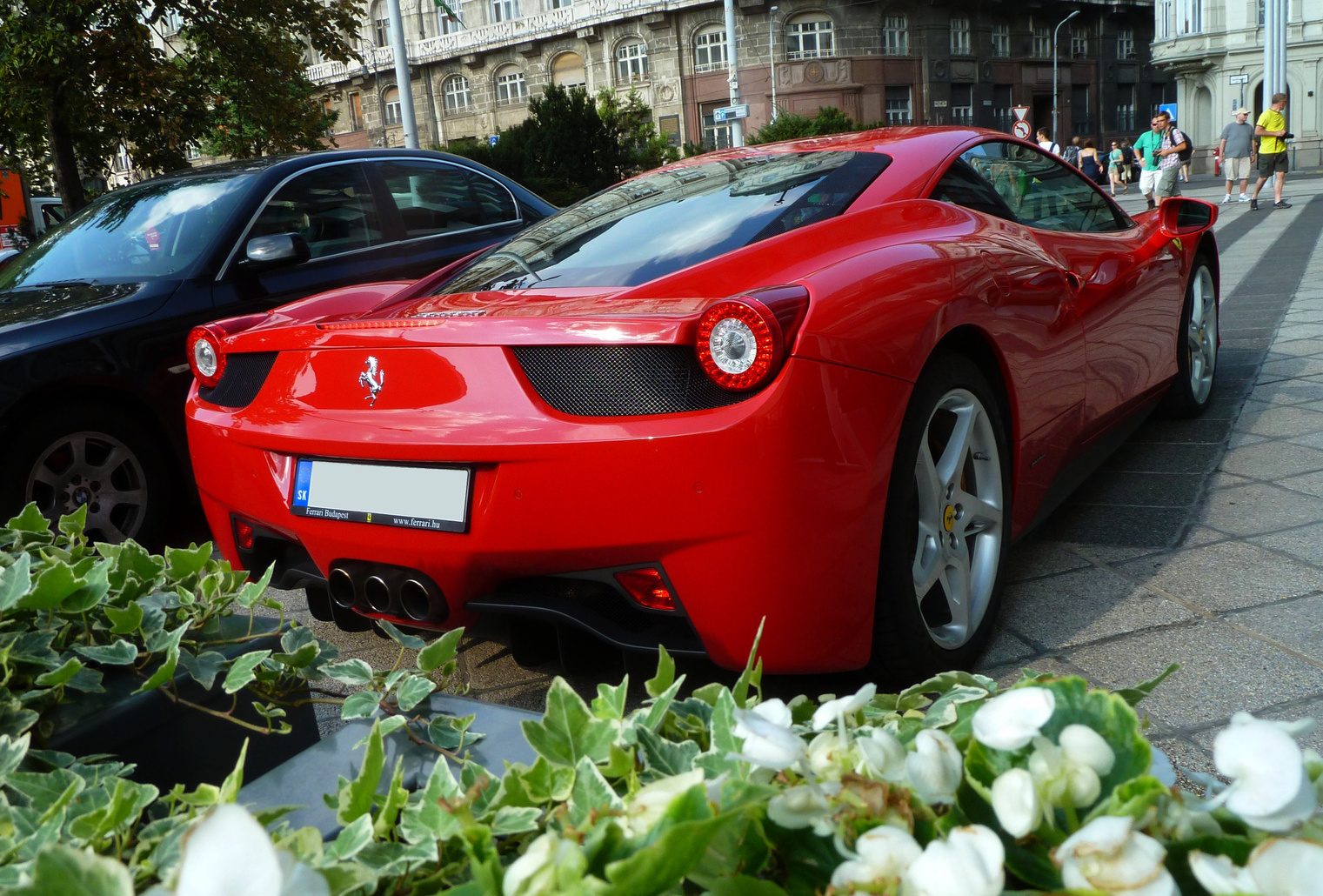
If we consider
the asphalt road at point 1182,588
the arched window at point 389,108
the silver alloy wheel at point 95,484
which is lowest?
the asphalt road at point 1182,588

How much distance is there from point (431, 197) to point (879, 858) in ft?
18.0

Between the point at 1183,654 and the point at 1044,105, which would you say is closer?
the point at 1183,654

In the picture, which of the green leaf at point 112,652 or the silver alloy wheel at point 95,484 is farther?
the silver alloy wheel at point 95,484

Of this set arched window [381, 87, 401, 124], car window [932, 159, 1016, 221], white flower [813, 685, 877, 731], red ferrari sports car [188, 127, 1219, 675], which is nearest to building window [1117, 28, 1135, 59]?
arched window [381, 87, 401, 124]

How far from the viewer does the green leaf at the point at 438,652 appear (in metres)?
1.35

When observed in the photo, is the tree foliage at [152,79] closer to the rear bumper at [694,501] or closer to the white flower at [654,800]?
the rear bumper at [694,501]

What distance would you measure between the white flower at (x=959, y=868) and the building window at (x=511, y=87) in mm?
55841

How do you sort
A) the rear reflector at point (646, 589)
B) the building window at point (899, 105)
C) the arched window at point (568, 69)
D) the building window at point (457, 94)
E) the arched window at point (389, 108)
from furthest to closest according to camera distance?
the arched window at point (389, 108) < the building window at point (457, 94) < the arched window at point (568, 69) < the building window at point (899, 105) < the rear reflector at point (646, 589)

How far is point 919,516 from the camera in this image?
8.16ft

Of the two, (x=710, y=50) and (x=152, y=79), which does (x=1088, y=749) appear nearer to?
(x=152, y=79)

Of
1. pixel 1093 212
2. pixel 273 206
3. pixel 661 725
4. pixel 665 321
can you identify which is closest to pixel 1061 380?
pixel 1093 212

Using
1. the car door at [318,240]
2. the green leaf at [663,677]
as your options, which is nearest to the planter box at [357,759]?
the green leaf at [663,677]

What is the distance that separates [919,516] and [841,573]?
34 centimetres

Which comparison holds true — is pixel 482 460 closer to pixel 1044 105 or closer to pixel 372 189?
pixel 372 189
